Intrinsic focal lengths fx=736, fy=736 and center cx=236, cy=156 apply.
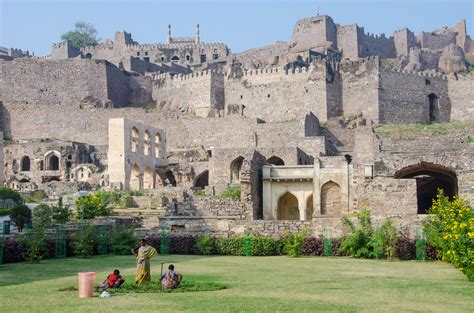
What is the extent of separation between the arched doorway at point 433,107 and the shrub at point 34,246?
4287 cm

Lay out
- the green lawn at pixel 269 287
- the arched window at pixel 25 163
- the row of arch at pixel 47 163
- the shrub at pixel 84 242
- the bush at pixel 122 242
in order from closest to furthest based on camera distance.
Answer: the green lawn at pixel 269 287
the shrub at pixel 84 242
the bush at pixel 122 242
the row of arch at pixel 47 163
the arched window at pixel 25 163

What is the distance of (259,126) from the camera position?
5175 centimetres

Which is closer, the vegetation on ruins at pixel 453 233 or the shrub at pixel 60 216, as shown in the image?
the vegetation on ruins at pixel 453 233

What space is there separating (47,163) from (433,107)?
30.0 m

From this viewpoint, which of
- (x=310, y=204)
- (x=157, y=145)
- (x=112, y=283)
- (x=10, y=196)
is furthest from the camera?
(x=157, y=145)

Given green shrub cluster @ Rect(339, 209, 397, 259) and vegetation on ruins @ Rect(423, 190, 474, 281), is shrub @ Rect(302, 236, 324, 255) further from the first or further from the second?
vegetation on ruins @ Rect(423, 190, 474, 281)

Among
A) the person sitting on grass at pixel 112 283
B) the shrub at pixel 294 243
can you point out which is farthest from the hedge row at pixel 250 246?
the person sitting on grass at pixel 112 283

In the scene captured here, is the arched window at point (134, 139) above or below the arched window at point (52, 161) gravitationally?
above

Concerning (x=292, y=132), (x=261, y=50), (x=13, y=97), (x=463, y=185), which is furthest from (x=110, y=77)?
(x=463, y=185)

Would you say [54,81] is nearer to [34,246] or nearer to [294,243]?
[294,243]

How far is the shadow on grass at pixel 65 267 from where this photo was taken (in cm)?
1583

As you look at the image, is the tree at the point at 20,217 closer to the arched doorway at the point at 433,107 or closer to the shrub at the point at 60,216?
the shrub at the point at 60,216

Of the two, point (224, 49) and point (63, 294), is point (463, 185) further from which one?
point (224, 49)

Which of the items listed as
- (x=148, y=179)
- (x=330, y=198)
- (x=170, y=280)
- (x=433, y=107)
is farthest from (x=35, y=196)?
(x=433, y=107)
